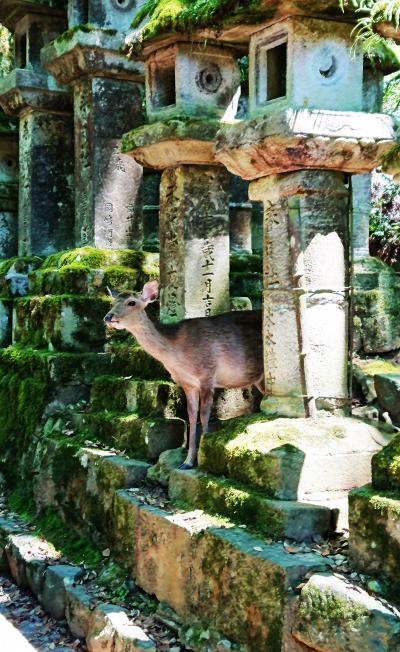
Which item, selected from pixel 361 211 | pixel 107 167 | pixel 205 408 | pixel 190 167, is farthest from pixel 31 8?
pixel 205 408

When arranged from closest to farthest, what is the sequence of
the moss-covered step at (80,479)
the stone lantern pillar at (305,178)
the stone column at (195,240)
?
1. the stone lantern pillar at (305,178)
2. the moss-covered step at (80,479)
3. the stone column at (195,240)

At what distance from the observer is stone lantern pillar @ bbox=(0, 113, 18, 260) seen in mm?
13047

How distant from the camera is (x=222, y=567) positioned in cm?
539

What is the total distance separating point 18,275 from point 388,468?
7341mm

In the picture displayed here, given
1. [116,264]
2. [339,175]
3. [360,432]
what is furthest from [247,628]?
[116,264]

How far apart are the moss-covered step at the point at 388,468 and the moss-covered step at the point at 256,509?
0.64 metres

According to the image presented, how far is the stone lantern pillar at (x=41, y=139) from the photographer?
11.3 m

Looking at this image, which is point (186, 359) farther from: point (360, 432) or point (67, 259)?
point (67, 259)

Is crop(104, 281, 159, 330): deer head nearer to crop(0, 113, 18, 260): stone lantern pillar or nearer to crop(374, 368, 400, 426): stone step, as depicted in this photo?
crop(374, 368, 400, 426): stone step

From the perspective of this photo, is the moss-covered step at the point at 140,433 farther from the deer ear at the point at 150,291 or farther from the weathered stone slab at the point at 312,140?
the weathered stone slab at the point at 312,140

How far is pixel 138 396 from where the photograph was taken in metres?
7.78

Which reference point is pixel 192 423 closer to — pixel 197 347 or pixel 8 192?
pixel 197 347

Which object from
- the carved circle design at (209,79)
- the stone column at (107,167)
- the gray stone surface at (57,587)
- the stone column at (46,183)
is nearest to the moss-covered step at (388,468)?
the gray stone surface at (57,587)

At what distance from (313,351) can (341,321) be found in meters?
0.33
